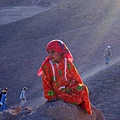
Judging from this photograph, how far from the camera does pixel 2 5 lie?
5628cm

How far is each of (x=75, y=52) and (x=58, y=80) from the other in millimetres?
18494

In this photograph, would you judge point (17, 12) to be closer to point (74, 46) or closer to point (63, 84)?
point (74, 46)

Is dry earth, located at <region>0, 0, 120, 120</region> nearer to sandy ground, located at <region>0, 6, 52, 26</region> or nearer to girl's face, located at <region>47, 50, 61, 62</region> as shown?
girl's face, located at <region>47, 50, 61, 62</region>

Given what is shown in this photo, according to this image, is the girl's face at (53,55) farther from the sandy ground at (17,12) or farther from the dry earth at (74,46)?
the sandy ground at (17,12)

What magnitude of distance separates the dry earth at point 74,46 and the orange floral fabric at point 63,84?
10.1 ft

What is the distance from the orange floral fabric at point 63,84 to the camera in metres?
6.98

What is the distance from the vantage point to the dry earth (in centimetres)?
1247

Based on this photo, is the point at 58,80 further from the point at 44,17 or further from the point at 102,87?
the point at 44,17

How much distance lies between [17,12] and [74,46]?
2391cm

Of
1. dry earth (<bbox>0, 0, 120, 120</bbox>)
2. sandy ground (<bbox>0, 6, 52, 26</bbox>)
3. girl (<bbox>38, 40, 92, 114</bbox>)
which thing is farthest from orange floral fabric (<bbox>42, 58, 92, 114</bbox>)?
sandy ground (<bbox>0, 6, 52, 26</bbox>)

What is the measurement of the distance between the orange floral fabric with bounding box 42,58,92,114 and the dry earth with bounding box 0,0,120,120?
308 cm

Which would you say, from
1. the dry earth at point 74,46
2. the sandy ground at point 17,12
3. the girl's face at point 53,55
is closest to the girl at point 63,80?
the girl's face at point 53,55

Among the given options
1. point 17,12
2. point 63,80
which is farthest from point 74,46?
point 17,12

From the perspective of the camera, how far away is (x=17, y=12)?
1962 inches
